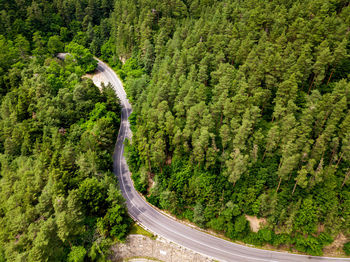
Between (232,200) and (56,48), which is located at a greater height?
(56,48)

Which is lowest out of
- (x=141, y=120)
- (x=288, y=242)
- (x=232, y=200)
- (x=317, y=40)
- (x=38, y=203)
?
(x=38, y=203)

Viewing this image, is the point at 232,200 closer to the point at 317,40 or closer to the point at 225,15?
the point at 317,40

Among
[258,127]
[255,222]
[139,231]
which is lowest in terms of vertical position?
[139,231]

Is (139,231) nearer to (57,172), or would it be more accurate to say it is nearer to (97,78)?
(57,172)

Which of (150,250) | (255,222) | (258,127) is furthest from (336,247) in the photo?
(150,250)

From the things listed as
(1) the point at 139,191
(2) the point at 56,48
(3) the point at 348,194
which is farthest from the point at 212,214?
(2) the point at 56,48

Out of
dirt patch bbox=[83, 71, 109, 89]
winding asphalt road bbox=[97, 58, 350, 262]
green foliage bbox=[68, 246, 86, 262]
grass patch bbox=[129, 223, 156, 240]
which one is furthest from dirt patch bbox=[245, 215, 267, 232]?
dirt patch bbox=[83, 71, 109, 89]
